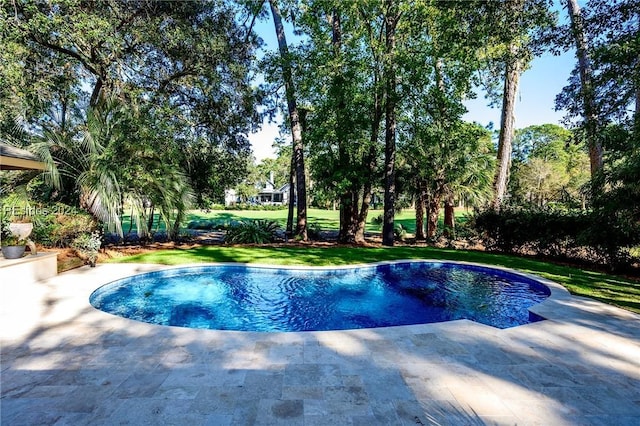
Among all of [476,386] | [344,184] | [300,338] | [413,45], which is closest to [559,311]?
[476,386]

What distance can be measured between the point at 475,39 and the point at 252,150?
417 inches

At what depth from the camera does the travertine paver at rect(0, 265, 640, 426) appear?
278cm

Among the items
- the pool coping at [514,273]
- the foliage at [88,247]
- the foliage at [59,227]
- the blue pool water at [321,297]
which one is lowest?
the blue pool water at [321,297]

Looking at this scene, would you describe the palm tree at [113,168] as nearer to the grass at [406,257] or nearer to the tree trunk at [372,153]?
the grass at [406,257]

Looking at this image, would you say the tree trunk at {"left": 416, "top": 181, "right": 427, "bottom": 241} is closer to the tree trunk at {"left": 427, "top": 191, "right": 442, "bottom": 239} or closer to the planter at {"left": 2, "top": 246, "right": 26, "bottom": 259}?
the tree trunk at {"left": 427, "top": 191, "right": 442, "bottom": 239}

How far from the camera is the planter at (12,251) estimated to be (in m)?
6.88

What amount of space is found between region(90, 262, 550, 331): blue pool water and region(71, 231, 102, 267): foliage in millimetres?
1721

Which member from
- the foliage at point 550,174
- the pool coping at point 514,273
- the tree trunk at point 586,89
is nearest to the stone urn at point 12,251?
the pool coping at point 514,273

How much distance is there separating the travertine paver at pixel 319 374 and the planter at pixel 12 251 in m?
2.48

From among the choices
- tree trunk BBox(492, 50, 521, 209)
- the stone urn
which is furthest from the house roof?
tree trunk BBox(492, 50, 521, 209)

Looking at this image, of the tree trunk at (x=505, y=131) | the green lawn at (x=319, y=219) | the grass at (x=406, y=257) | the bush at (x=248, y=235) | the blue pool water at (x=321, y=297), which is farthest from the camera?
the green lawn at (x=319, y=219)

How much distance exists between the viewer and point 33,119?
10.3m

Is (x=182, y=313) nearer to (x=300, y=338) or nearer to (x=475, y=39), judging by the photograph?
(x=300, y=338)

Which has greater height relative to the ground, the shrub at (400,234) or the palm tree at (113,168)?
the palm tree at (113,168)
